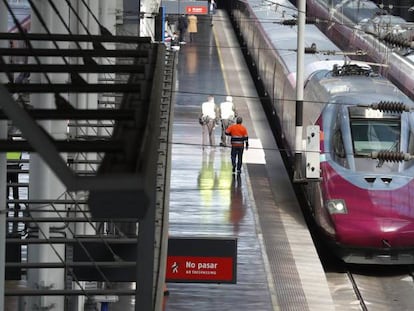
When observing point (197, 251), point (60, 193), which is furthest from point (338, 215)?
point (60, 193)

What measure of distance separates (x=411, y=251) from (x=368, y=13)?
19.3 meters

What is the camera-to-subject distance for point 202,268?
51.5ft

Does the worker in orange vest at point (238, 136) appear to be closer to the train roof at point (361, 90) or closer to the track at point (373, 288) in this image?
the train roof at point (361, 90)

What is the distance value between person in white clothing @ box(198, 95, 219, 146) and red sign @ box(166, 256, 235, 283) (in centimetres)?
1202

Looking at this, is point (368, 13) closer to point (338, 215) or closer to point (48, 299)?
point (338, 215)

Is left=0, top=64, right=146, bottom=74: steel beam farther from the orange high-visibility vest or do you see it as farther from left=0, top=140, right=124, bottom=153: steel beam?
the orange high-visibility vest

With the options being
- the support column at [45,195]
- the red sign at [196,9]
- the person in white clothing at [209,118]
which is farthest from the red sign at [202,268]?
the red sign at [196,9]

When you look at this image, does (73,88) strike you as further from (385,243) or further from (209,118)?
(209,118)

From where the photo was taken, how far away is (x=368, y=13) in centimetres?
3934

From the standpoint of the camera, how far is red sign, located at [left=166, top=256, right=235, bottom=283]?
51.5 feet

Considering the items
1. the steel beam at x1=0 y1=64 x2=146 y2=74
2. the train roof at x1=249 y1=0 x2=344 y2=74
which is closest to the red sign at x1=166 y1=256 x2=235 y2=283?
the steel beam at x1=0 y1=64 x2=146 y2=74

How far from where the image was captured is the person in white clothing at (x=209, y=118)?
27991 mm

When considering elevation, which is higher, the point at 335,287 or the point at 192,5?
the point at 192,5

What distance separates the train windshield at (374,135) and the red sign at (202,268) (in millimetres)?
6544
